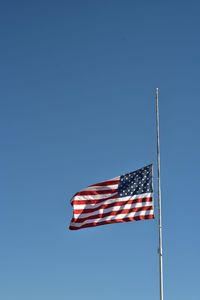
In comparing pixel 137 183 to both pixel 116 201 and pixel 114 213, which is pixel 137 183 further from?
pixel 114 213

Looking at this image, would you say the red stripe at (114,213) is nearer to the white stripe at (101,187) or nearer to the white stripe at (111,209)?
the white stripe at (111,209)

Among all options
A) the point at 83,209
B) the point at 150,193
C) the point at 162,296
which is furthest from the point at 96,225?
the point at 162,296

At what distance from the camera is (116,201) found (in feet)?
131

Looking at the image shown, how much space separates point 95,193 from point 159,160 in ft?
16.4

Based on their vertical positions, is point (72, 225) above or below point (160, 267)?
above

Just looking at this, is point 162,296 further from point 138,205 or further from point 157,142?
point 157,142

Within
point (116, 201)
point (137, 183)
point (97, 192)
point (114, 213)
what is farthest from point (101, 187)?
point (137, 183)

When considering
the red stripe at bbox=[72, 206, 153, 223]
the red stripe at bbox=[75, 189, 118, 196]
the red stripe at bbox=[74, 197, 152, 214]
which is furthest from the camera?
the red stripe at bbox=[75, 189, 118, 196]

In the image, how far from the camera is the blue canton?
39.8 m

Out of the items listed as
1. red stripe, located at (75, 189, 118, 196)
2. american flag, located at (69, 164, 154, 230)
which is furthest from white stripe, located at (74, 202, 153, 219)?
red stripe, located at (75, 189, 118, 196)

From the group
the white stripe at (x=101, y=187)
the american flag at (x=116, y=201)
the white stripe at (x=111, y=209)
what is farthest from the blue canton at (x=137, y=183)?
the white stripe at (x=111, y=209)

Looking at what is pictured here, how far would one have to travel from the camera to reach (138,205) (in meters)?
→ 39.3

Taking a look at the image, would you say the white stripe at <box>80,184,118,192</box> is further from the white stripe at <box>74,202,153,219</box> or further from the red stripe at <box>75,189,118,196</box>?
the white stripe at <box>74,202,153,219</box>

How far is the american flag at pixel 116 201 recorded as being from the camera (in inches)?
1542
